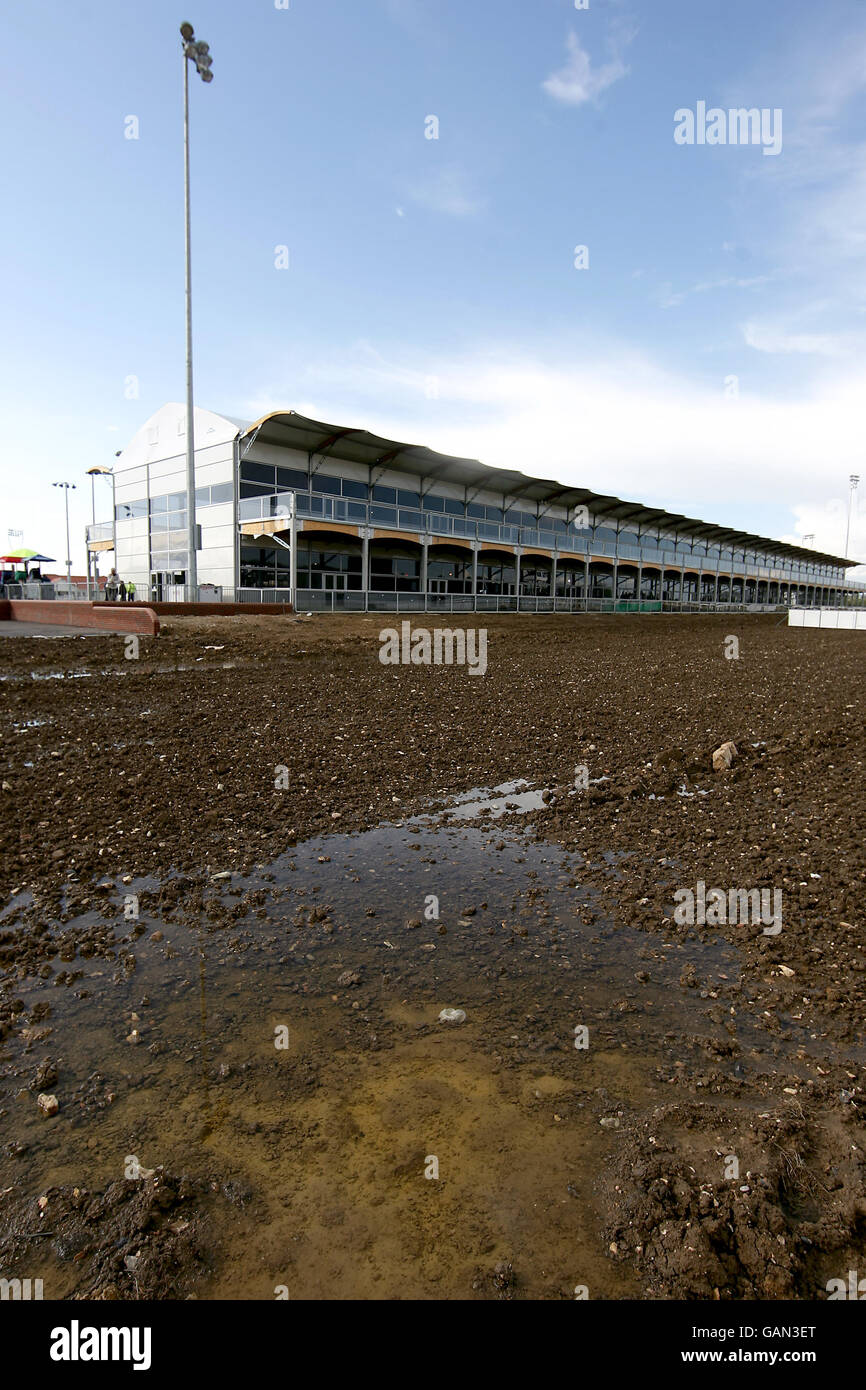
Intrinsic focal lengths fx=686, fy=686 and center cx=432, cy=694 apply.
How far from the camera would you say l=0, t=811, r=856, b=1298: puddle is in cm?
225

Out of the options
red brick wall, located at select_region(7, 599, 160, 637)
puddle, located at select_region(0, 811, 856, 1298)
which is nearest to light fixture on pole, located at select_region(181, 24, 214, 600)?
red brick wall, located at select_region(7, 599, 160, 637)

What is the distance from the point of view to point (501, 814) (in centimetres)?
658

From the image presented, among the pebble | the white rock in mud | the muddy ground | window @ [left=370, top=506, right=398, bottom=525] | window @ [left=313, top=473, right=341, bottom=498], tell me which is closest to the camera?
the muddy ground

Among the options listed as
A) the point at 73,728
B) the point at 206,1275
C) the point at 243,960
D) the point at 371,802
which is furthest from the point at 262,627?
the point at 206,1275

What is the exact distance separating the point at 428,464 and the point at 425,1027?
39119 mm

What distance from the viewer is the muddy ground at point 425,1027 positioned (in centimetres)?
223

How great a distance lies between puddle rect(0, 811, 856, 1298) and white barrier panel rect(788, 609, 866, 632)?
3583 centimetres

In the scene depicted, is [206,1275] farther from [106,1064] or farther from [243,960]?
[243,960]

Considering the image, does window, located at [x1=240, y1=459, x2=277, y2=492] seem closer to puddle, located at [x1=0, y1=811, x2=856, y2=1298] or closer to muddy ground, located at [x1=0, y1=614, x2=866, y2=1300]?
muddy ground, located at [x1=0, y1=614, x2=866, y2=1300]

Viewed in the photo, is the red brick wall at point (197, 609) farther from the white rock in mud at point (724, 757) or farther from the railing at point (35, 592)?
the white rock in mud at point (724, 757)

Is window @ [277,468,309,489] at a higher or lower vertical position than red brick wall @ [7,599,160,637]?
higher

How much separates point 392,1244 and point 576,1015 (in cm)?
153

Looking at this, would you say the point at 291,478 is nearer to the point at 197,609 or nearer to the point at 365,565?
the point at 365,565

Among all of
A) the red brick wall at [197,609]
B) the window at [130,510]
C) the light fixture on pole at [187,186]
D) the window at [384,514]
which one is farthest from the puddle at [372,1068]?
the window at [130,510]
